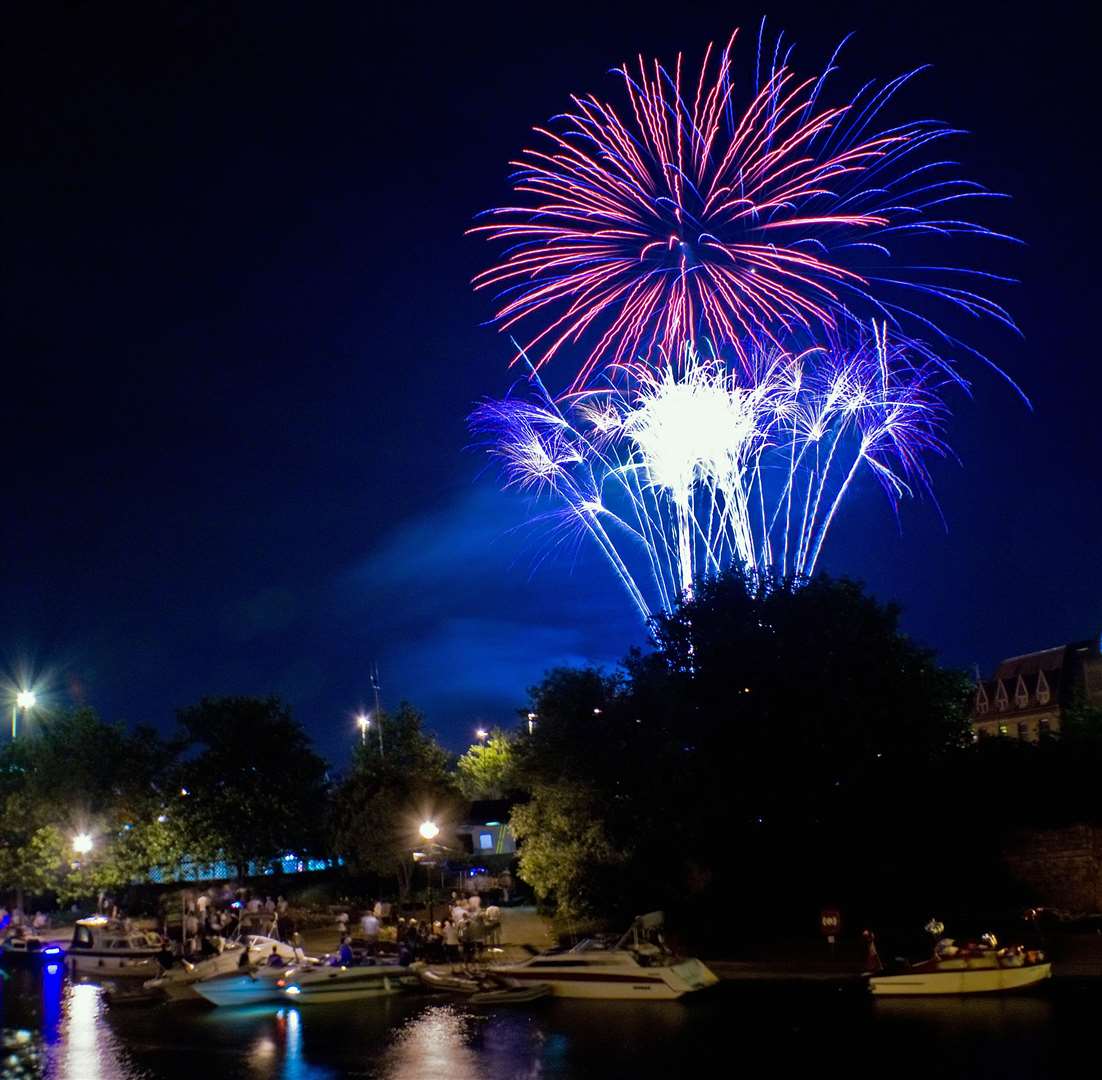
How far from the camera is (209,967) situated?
2880cm

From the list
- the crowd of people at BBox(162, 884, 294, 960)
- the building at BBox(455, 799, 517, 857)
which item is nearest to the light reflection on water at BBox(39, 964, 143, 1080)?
the crowd of people at BBox(162, 884, 294, 960)

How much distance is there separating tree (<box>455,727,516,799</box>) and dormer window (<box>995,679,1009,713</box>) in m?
32.9

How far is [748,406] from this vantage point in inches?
1336

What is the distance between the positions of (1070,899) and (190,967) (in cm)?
2169

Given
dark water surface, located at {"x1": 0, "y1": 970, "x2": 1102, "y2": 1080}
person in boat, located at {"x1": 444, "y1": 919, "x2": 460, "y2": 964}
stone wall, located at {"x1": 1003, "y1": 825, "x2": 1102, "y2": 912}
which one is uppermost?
stone wall, located at {"x1": 1003, "y1": 825, "x2": 1102, "y2": 912}

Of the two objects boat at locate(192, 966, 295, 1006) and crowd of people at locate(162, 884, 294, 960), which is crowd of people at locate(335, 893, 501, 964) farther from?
crowd of people at locate(162, 884, 294, 960)

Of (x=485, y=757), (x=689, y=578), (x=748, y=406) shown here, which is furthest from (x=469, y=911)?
(x=485, y=757)

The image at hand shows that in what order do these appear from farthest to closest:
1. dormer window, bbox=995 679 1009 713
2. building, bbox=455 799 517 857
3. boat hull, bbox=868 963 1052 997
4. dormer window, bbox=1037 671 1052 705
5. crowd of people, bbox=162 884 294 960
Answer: dormer window, bbox=995 679 1009 713 → dormer window, bbox=1037 671 1052 705 → building, bbox=455 799 517 857 → crowd of people, bbox=162 884 294 960 → boat hull, bbox=868 963 1052 997

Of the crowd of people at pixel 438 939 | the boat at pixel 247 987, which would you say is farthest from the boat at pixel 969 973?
the boat at pixel 247 987

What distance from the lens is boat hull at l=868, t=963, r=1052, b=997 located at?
71.6 ft

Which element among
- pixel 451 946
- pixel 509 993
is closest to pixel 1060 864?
pixel 509 993

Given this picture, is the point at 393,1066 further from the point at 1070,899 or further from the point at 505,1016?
the point at 1070,899

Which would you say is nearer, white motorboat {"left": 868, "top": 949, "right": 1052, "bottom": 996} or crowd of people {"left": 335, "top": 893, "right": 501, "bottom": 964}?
white motorboat {"left": 868, "top": 949, "right": 1052, "bottom": 996}

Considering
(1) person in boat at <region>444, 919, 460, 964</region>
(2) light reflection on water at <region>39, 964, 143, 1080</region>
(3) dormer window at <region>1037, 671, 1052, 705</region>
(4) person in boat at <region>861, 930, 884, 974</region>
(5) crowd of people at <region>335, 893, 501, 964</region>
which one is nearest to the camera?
(2) light reflection on water at <region>39, 964, 143, 1080</region>
